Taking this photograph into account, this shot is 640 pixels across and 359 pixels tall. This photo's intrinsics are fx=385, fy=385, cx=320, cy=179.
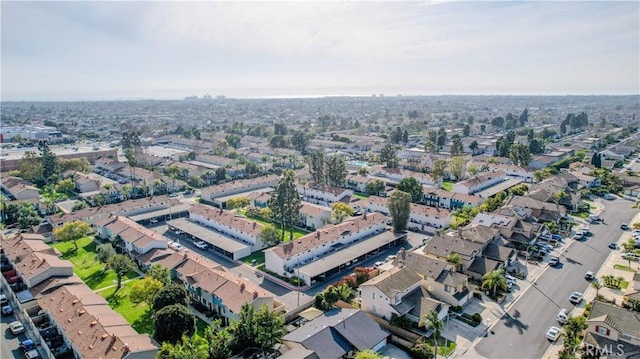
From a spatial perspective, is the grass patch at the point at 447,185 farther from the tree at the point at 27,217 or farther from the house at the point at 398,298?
the tree at the point at 27,217

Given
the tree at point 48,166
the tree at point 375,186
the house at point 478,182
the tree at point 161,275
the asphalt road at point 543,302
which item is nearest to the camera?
the asphalt road at point 543,302

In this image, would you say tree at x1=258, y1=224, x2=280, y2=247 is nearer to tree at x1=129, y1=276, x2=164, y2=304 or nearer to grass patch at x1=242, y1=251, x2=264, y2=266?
grass patch at x1=242, y1=251, x2=264, y2=266

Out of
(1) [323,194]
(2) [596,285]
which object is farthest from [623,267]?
(1) [323,194]

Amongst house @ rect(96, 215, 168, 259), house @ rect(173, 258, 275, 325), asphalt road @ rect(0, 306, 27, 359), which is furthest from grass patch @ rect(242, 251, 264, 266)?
asphalt road @ rect(0, 306, 27, 359)

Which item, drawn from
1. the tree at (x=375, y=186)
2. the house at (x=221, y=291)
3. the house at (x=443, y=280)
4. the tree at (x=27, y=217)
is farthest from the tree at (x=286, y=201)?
the tree at (x=27, y=217)

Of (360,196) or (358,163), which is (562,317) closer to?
(360,196)

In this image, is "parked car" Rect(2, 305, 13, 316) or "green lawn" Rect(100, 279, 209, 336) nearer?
"green lawn" Rect(100, 279, 209, 336)
